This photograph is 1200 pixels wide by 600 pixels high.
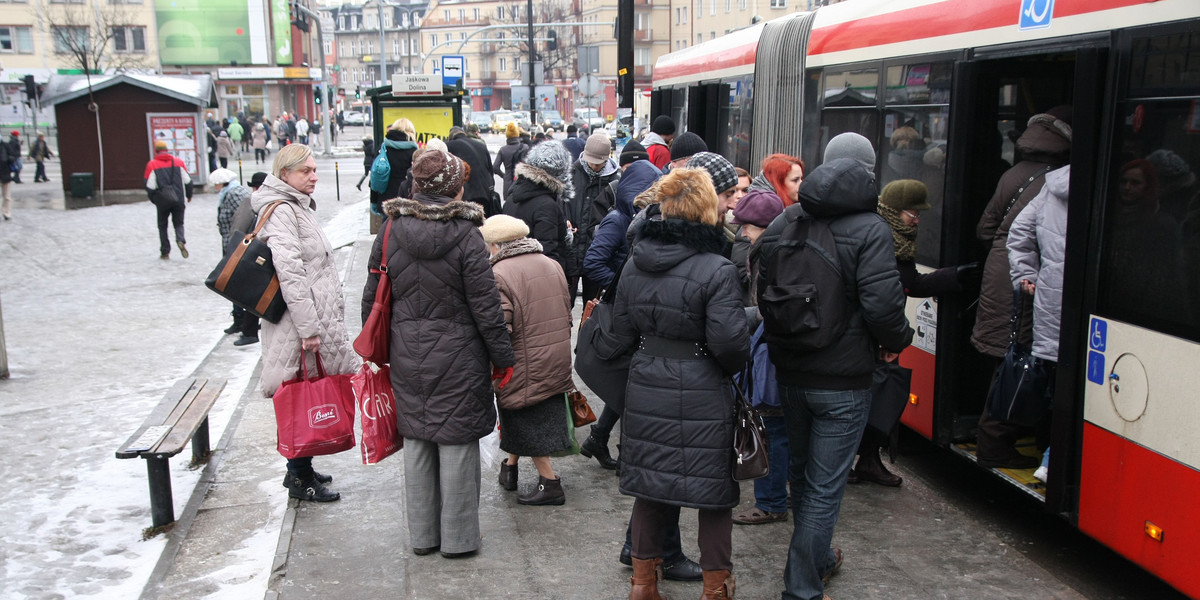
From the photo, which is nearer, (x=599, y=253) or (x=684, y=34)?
(x=599, y=253)

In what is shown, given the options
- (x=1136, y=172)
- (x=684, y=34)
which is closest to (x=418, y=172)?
(x=1136, y=172)

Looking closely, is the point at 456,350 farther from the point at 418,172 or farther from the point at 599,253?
the point at 599,253

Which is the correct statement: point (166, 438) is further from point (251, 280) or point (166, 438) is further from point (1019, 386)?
point (1019, 386)

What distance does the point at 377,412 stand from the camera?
15.5ft

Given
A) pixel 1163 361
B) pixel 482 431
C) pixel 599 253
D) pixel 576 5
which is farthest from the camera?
pixel 576 5

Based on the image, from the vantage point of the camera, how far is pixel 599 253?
5965 millimetres

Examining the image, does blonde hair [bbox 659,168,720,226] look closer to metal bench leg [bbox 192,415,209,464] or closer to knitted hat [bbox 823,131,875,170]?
knitted hat [bbox 823,131,875,170]

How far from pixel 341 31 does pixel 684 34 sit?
75.4 metres

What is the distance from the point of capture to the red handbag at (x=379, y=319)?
180 inches

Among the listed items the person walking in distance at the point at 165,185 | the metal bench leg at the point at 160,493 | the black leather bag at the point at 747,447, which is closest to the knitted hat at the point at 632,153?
the metal bench leg at the point at 160,493

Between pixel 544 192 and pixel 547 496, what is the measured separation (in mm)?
2439

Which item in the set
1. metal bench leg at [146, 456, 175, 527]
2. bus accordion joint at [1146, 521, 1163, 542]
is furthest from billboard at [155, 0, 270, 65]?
bus accordion joint at [1146, 521, 1163, 542]

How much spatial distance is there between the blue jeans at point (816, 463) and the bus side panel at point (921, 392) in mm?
1880

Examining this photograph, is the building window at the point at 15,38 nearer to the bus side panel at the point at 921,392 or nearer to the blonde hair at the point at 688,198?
the bus side panel at the point at 921,392
